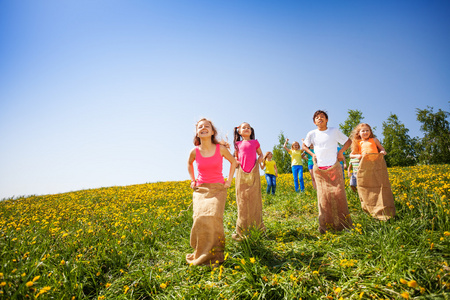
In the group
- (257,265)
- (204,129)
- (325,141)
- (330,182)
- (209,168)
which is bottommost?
(257,265)

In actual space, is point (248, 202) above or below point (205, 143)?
below

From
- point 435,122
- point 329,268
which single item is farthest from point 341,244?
point 435,122

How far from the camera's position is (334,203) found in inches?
171

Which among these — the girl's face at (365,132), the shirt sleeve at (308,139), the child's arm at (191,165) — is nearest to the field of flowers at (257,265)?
the child's arm at (191,165)

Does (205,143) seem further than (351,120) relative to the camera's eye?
No

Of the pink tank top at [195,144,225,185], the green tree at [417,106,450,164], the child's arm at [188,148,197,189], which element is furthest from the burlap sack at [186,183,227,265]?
the green tree at [417,106,450,164]

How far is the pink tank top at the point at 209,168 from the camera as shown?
3688 mm

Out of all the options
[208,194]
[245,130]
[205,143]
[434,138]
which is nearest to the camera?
[208,194]

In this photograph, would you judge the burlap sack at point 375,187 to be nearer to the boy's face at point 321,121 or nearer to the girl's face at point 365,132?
the girl's face at point 365,132

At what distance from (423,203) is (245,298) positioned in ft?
11.8

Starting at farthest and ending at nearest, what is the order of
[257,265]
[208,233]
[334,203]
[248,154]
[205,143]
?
[248,154] < [334,203] < [205,143] < [208,233] < [257,265]

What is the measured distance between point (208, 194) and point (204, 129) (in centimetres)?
104

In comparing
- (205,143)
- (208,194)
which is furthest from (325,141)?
(208,194)

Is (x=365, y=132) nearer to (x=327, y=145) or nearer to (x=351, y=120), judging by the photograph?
(x=327, y=145)
